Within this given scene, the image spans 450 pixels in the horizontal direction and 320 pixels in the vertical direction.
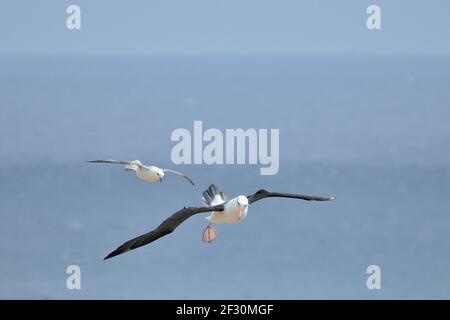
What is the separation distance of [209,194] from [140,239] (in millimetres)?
1643

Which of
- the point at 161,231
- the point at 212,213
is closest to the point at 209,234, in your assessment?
the point at 212,213

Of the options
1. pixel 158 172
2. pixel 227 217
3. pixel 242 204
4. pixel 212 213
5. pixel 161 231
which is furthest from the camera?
pixel 158 172

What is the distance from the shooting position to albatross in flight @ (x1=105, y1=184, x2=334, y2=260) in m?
9.55

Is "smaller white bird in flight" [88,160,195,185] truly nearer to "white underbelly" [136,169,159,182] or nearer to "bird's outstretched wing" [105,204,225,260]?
"white underbelly" [136,169,159,182]

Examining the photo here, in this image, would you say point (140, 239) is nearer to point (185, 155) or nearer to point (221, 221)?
point (221, 221)

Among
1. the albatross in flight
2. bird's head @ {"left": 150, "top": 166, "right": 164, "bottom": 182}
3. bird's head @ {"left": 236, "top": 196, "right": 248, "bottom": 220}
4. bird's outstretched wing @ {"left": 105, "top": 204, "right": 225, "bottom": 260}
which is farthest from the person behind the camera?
bird's head @ {"left": 150, "top": 166, "right": 164, "bottom": 182}

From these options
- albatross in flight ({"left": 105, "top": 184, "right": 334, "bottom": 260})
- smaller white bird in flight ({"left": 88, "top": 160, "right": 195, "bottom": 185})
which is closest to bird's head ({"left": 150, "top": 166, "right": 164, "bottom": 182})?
smaller white bird in flight ({"left": 88, "top": 160, "right": 195, "bottom": 185})

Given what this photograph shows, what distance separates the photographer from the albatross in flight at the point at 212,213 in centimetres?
955

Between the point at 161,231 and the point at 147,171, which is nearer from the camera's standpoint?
the point at 161,231

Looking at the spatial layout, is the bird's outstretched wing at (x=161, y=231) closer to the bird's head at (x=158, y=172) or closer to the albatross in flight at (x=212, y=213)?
the albatross in flight at (x=212, y=213)

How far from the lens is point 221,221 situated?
10.6 meters

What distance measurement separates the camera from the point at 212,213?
420 inches

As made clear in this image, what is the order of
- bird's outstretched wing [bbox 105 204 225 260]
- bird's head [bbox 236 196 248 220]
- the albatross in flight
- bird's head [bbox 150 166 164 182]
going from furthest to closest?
1. bird's head [bbox 150 166 164 182]
2. bird's head [bbox 236 196 248 220]
3. the albatross in flight
4. bird's outstretched wing [bbox 105 204 225 260]

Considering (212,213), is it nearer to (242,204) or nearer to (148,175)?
(242,204)
